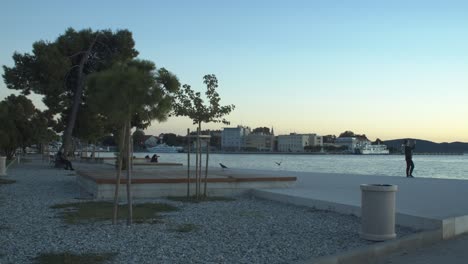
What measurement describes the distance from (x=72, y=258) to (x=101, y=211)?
4.39m

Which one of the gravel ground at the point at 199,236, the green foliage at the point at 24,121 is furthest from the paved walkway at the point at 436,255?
the green foliage at the point at 24,121

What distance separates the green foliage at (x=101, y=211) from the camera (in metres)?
9.50

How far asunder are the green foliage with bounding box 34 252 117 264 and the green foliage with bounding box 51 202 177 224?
109 inches

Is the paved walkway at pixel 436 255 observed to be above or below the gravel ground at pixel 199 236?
below

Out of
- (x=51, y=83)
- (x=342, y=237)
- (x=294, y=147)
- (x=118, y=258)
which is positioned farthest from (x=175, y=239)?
(x=294, y=147)

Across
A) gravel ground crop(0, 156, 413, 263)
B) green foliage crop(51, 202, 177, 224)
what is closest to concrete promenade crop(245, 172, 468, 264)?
gravel ground crop(0, 156, 413, 263)

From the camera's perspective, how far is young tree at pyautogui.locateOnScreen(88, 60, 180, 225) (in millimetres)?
8391

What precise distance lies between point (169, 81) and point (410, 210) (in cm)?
502

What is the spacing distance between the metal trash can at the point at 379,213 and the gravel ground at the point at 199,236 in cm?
21

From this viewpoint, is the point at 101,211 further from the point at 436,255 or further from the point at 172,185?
the point at 436,255

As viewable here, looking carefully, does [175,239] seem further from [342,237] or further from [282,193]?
[282,193]

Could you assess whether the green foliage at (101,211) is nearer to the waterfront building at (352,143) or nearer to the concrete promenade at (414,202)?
the concrete promenade at (414,202)

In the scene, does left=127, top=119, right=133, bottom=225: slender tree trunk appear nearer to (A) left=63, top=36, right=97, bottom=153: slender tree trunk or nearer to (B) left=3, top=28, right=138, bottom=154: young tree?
(B) left=3, top=28, right=138, bottom=154: young tree

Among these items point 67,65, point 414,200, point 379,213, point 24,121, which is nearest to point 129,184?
point 379,213
